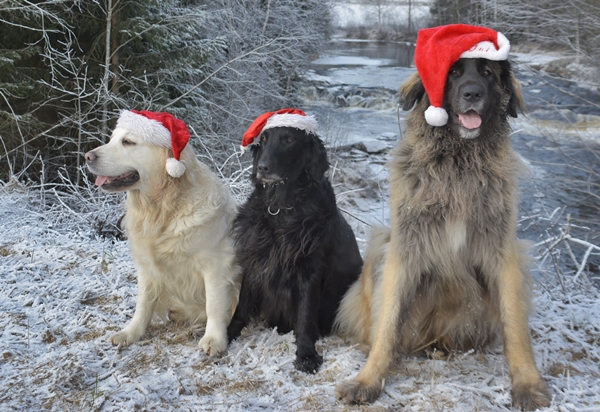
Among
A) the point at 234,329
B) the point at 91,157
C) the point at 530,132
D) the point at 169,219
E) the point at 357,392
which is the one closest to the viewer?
the point at 357,392

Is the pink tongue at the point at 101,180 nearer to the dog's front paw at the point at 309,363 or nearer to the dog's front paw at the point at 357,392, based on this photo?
the dog's front paw at the point at 309,363

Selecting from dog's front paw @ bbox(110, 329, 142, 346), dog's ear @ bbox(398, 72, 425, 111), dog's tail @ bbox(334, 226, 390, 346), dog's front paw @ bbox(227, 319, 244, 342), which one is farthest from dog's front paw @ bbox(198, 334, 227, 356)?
dog's ear @ bbox(398, 72, 425, 111)

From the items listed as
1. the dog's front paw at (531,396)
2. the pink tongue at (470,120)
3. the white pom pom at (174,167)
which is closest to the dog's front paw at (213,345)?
the white pom pom at (174,167)

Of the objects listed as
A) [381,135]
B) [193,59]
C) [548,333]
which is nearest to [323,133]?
[381,135]

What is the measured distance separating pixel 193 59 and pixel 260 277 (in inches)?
246

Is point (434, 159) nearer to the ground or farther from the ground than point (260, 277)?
farther from the ground

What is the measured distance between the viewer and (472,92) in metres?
2.48

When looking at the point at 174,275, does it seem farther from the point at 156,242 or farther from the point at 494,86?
the point at 494,86

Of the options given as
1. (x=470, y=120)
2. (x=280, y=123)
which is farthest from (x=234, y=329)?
(x=470, y=120)

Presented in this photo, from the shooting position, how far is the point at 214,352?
10.2ft

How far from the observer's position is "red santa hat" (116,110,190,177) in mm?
3113

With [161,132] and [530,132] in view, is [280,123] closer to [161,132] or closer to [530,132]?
[161,132]

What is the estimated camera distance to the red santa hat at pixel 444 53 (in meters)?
2.53

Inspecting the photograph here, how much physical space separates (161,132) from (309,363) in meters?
1.70
